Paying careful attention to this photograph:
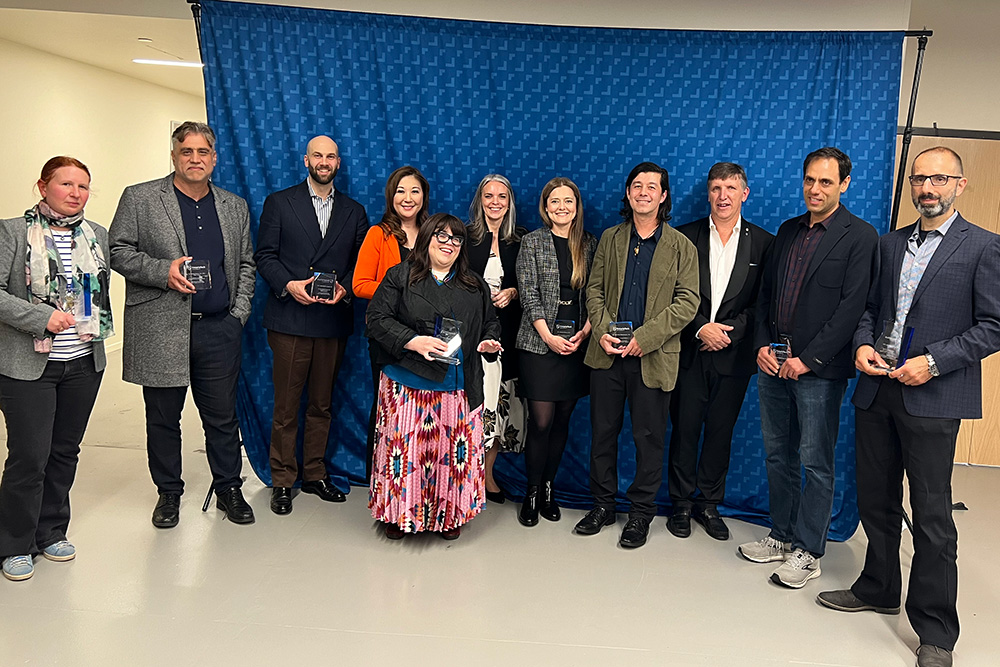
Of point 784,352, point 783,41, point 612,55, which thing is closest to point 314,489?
point 784,352

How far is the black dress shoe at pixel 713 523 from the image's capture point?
3.60 meters

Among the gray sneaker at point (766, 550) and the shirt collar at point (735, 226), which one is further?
the shirt collar at point (735, 226)

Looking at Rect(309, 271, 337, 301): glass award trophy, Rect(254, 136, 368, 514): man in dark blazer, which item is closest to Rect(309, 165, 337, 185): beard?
Rect(254, 136, 368, 514): man in dark blazer

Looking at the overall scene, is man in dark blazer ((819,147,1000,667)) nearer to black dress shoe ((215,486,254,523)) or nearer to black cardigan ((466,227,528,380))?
black cardigan ((466,227,528,380))

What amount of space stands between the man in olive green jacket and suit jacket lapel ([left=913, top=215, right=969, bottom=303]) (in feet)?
3.08

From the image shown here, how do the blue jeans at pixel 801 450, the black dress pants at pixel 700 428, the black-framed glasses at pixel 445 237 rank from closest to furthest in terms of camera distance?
the blue jeans at pixel 801 450, the black-framed glasses at pixel 445 237, the black dress pants at pixel 700 428

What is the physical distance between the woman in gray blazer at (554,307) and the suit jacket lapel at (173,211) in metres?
1.44

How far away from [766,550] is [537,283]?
152 centimetres

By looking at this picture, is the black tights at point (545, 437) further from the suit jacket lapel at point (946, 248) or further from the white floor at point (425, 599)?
the suit jacket lapel at point (946, 248)

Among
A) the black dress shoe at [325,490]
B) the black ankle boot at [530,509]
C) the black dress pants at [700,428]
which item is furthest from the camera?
the black dress shoe at [325,490]

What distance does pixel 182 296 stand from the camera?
11.0ft

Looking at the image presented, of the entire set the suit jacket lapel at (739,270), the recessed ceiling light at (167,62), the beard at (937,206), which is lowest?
the suit jacket lapel at (739,270)

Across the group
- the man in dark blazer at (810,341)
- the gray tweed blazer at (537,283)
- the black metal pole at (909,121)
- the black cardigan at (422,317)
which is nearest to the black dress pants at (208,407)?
the black cardigan at (422,317)

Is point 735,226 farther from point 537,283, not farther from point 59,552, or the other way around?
point 59,552
